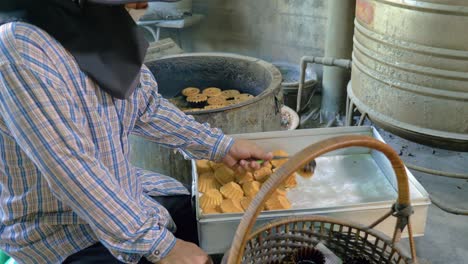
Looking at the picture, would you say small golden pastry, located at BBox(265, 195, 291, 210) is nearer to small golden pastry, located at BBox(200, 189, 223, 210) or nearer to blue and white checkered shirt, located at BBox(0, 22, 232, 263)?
small golden pastry, located at BBox(200, 189, 223, 210)

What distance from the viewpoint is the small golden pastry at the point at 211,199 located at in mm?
1583

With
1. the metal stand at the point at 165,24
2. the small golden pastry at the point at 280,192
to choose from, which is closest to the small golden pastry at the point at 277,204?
the small golden pastry at the point at 280,192

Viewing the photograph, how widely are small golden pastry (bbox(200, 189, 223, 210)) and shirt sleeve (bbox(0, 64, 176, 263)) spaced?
33 cm

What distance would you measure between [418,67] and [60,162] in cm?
194

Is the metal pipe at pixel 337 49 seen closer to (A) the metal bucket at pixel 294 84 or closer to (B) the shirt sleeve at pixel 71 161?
(A) the metal bucket at pixel 294 84

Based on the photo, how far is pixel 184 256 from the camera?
1259 mm

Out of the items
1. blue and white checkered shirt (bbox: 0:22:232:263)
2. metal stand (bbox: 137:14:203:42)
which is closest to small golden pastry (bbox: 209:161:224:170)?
blue and white checkered shirt (bbox: 0:22:232:263)

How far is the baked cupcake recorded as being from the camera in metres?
2.73

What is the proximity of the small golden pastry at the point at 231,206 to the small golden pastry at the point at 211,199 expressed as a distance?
2cm

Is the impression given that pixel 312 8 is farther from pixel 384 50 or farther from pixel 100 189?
pixel 100 189

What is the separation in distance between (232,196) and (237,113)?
58cm

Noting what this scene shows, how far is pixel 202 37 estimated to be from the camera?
5.02 metres

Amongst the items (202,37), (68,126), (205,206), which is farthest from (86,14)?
(202,37)

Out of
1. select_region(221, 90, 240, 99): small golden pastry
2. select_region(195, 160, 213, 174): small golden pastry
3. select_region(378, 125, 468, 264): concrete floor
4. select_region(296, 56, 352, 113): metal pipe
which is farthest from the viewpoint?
select_region(296, 56, 352, 113): metal pipe
